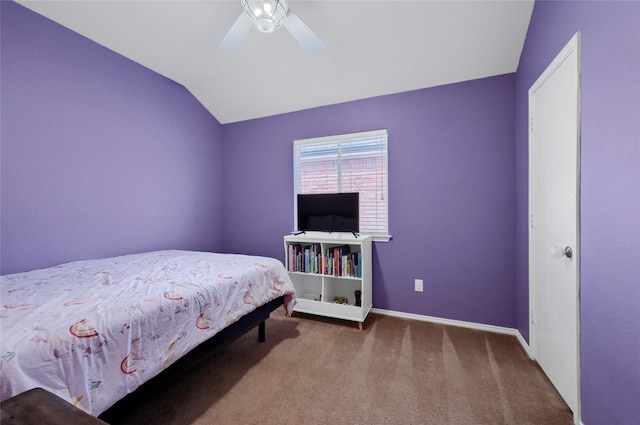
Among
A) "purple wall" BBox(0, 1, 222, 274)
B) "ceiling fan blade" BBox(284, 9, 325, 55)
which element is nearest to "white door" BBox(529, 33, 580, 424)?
"ceiling fan blade" BBox(284, 9, 325, 55)

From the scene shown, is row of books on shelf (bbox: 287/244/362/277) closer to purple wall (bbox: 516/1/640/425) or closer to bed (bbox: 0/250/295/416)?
bed (bbox: 0/250/295/416)

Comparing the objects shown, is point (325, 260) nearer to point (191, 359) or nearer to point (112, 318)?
point (191, 359)

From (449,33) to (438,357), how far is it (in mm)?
2576

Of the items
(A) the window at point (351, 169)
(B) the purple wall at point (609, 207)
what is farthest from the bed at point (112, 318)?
(B) the purple wall at point (609, 207)

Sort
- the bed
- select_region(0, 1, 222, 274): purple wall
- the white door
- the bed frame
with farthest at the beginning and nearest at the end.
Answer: select_region(0, 1, 222, 274): purple wall → the white door → the bed frame → the bed

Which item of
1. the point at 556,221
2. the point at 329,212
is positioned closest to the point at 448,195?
the point at 556,221

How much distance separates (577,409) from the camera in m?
1.32

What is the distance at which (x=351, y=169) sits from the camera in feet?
9.61

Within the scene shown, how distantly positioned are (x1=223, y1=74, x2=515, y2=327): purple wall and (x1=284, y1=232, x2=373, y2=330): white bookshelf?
275 millimetres

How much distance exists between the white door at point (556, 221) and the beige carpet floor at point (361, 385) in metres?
0.25

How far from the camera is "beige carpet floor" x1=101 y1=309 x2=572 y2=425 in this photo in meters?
1.40

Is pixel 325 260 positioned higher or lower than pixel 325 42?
lower

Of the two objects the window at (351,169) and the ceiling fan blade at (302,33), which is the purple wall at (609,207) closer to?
the ceiling fan blade at (302,33)

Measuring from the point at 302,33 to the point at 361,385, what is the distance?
2401mm
